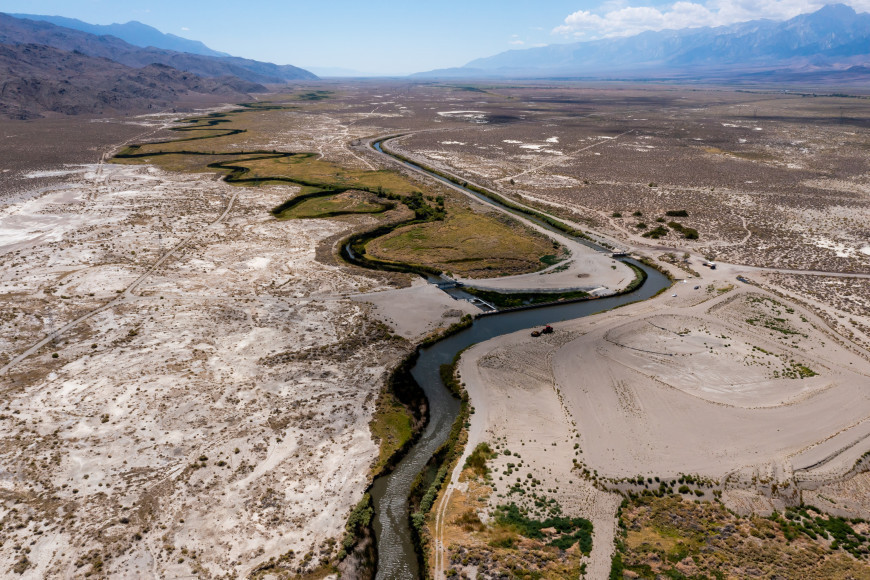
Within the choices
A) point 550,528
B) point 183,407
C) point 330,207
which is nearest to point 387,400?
point 183,407

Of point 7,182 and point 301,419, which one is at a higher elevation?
point 7,182

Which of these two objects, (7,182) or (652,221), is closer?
(652,221)

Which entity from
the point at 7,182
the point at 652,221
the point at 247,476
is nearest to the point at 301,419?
the point at 247,476

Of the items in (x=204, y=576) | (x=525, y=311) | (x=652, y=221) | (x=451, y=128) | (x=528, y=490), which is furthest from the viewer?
(x=451, y=128)

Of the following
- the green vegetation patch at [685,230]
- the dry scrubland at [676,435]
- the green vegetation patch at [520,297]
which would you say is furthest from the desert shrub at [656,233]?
the green vegetation patch at [520,297]

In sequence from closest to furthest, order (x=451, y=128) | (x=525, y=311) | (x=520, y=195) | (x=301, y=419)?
(x=301, y=419) < (x=525, y=311) < (x=520, y=195) < (x=451, y=128)

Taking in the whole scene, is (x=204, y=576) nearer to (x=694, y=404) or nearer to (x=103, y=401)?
(x=103, y=401)

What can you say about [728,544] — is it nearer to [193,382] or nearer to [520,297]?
[520,297]
